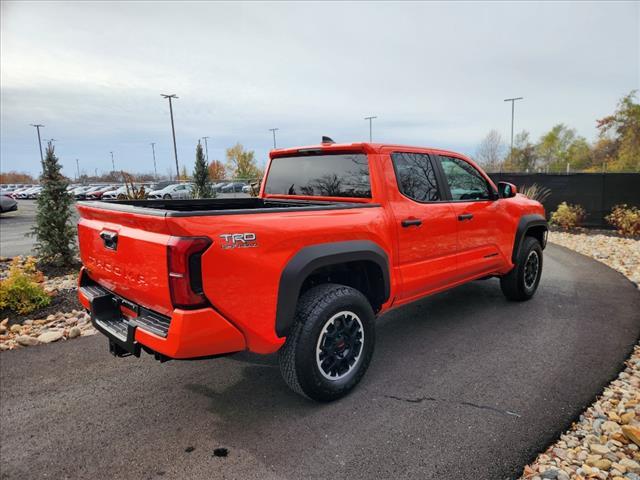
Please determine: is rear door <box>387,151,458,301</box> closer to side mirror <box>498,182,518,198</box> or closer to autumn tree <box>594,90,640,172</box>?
side mirror <box>498,182,518,198</box>

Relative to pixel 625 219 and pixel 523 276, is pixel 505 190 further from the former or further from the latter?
pixel 625 219

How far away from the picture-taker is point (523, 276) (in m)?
5.23

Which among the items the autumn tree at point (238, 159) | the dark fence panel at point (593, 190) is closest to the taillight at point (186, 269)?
the dark fence panel at point (593, 190)

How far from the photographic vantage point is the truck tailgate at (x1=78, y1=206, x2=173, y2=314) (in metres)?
2.38

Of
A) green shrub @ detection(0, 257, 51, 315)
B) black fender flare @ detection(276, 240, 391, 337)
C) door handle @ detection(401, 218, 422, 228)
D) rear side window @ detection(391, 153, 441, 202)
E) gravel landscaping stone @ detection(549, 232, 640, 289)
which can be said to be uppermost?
rear side window @ detection(391, 153, 441, 202)

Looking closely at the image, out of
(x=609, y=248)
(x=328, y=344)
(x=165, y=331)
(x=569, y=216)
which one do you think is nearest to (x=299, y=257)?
(x=328, y=344)

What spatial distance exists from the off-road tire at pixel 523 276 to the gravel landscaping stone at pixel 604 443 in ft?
5.41

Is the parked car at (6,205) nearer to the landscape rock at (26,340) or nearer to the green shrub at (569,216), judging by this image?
the landscape rock at (26,340)

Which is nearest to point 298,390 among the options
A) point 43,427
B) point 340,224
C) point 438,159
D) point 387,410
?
point 387,410

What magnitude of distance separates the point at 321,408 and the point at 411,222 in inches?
65.6

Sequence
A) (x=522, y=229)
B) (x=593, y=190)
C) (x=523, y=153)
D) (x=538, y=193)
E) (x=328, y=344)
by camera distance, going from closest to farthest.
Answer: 1. (x=328, y=344)
2. (x=522, y=229)
3. (x=593, y=190)
4. (x=538, y=193)
5. (x=523, y=153)

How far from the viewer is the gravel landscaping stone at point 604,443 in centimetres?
235

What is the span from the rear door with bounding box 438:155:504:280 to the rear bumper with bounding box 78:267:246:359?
2632mm

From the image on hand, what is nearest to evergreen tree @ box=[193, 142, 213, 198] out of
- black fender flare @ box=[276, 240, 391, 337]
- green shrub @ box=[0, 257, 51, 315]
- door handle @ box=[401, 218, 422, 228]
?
green shrub @ box=[0, 257, 51, 315]
